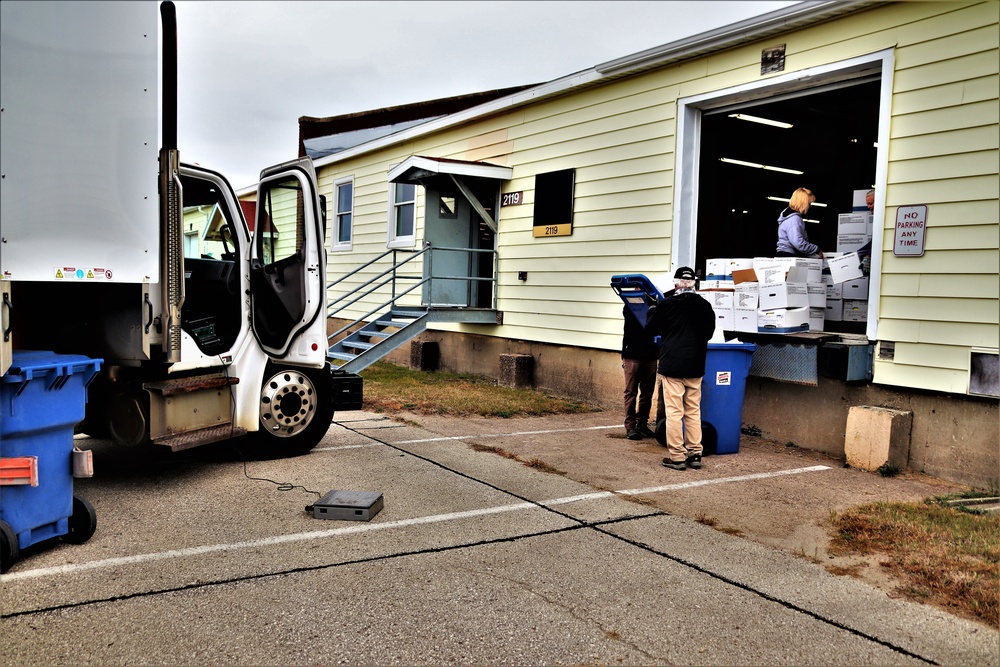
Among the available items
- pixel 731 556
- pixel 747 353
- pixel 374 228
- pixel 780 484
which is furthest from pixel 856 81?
pixel 374 228

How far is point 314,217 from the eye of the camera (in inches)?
265

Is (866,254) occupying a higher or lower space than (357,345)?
higher

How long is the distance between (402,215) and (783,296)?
906cm

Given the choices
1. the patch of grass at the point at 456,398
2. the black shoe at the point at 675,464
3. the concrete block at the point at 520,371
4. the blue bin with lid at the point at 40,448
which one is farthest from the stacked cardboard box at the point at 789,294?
the blue bin with lid at the point at 40,448

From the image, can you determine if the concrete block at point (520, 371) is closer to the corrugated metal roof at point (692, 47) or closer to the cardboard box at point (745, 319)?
the corrugated metal roof at point (692, 47)

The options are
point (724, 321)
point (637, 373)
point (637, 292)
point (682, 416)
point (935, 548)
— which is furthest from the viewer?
point (637, 373)

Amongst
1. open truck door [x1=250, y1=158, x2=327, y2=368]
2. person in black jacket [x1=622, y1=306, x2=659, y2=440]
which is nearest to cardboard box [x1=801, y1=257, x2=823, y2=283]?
person in black jacket [x1=622, y1=306, x2=659, y2=440]

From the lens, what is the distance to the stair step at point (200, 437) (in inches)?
226

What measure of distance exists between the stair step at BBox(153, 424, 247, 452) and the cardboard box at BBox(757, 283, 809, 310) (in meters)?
5.27

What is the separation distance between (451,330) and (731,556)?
945 centimetres

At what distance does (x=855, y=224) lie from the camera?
26.5ft

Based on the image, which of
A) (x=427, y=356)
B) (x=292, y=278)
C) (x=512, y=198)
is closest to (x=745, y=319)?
(x=292, y=278)

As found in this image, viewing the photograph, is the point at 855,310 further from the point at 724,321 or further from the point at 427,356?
the point at 427,356

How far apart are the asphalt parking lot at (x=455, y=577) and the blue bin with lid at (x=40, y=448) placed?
173 mm
